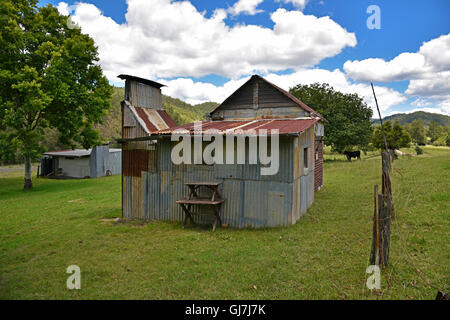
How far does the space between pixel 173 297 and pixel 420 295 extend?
15.2 feet

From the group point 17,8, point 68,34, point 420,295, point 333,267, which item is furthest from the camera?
point 68,34

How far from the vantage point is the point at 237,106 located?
14.4 metres

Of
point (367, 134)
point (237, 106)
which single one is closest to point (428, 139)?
point (367, 134)

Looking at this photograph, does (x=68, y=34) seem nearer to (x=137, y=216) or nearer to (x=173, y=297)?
(x=137, y=216)

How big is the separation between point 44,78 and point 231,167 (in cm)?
1754

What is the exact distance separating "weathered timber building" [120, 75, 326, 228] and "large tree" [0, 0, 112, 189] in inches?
448

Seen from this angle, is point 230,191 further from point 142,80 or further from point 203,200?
point 142,80

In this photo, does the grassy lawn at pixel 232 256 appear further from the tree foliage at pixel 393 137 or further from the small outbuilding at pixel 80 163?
the tree foliage at pixel 393 137

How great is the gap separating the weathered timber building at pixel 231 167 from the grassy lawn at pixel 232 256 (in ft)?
2.53

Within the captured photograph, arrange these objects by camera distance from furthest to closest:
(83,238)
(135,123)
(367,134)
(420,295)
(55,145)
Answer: (55,145) → (367,134) → (135,123) → (83,238) → (420,295)

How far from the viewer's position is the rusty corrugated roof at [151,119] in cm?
1133

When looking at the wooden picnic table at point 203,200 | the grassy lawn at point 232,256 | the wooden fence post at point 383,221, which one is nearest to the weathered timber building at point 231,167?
the wooden picnic table at point 203,200

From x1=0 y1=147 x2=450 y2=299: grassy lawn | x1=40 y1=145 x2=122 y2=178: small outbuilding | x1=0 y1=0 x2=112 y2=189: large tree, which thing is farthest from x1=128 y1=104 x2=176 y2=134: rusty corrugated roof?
x1=40 y1=145 x2=122 y2=178: small outbuilding

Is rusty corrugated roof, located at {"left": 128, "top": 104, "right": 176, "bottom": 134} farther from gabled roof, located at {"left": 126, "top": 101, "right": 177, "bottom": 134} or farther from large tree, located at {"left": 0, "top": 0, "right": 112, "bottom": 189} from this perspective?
large tree, located at {"left": 0, "top": 0, "right": 112, "bottom": 189}
